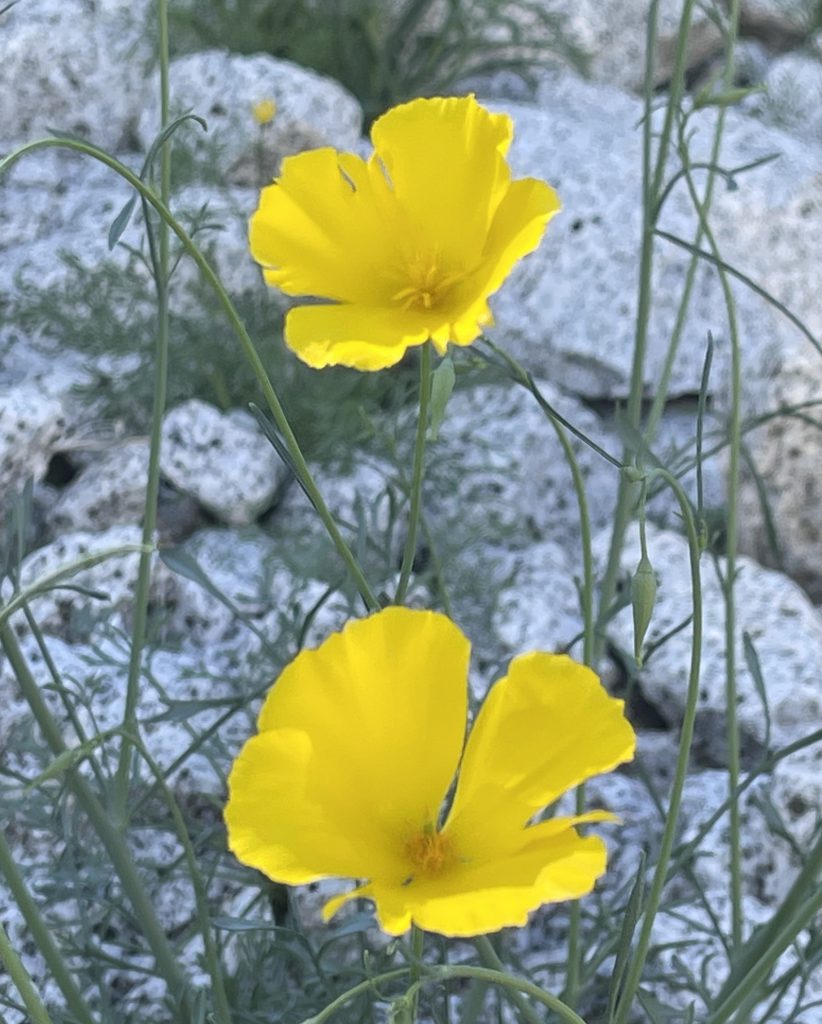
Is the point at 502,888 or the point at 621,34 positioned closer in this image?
the point at 502,888

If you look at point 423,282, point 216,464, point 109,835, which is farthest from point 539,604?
point 423,282

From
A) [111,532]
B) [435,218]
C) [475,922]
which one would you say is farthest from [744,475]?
[475,922]

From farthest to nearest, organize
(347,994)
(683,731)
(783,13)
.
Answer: (783,13) < (683,731) < (347,994)

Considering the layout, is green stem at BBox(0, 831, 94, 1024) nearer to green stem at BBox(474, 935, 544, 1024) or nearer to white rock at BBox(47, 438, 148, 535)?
green stem at BBox(474, 935, 544, 1024)

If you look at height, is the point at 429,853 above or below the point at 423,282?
below

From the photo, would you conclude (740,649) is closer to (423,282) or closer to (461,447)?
(461,447)

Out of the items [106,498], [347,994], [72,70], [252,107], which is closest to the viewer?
[347,994]

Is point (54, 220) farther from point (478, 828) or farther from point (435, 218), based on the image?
point (478, 828)
